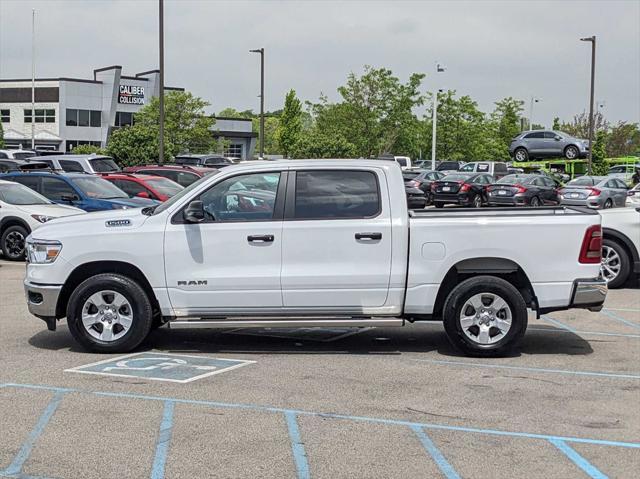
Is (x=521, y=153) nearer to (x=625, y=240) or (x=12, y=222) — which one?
(x=625, y=240)

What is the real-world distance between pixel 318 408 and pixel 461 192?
2978 cm

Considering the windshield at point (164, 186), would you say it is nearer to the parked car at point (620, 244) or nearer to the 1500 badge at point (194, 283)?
the parked car at point (620, 244)

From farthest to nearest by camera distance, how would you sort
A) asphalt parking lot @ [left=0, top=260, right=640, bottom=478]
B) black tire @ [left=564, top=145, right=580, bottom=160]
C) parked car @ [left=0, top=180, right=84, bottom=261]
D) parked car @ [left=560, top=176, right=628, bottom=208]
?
black tire @ [left=564, top=145, right=580, bottom=160] < parked car @ [left=560, top=176, right=628, bottom=208] < parked car @ [left=0, top=180, right=84, bottom=261] < asphalt parking lot @ [left=0, top=260, right=640, bottom=478]

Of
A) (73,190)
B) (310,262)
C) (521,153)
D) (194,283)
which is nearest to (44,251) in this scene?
(194,283)

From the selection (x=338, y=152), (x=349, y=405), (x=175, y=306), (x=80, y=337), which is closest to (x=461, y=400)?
(x=349, y=405)

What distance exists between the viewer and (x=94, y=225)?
8562mm

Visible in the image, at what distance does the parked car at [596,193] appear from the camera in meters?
30.8

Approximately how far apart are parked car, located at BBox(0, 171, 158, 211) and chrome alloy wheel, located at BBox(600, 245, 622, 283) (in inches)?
376

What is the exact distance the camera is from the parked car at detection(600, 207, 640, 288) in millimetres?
13516

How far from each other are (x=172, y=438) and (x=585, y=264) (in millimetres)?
4572

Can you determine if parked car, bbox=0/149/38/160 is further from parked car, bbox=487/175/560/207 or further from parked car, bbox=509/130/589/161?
parked car, bbox=509/130/589/161

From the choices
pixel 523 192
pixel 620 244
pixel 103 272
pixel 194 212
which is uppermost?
pixel 523 192

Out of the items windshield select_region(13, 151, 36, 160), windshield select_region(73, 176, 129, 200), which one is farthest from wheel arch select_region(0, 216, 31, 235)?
windshield select_region(13, 151, 36, 160)

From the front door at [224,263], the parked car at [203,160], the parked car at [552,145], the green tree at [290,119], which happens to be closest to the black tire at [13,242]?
the front door at [224,263]
